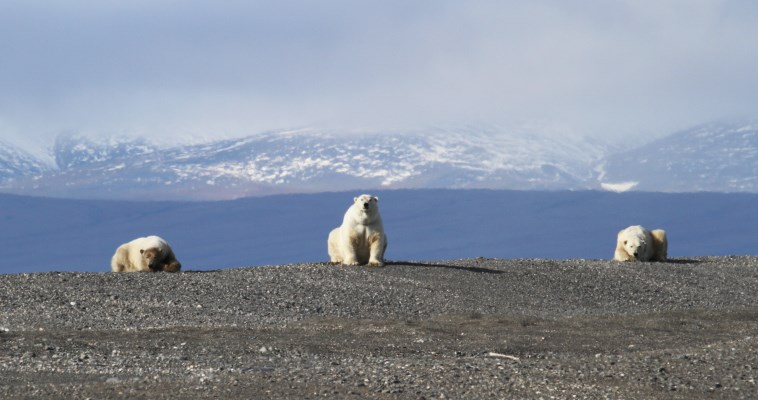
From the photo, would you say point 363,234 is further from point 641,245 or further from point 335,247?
point 641,245

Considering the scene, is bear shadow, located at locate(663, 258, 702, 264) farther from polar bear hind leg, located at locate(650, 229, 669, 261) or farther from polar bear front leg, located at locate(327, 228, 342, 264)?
polar bear front leg, located at locate(327, 228, 342, 264)

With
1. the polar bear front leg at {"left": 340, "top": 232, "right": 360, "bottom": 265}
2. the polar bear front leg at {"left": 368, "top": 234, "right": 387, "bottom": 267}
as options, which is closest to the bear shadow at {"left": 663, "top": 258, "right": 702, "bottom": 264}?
the polar bear front leg at {"left": 368, "top": 234, "right": 387, "bottom": 267}

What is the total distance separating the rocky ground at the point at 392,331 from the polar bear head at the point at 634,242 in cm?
106

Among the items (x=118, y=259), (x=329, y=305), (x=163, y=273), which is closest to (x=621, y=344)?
(x=329, y=305)

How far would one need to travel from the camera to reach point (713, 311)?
18969 millimetres

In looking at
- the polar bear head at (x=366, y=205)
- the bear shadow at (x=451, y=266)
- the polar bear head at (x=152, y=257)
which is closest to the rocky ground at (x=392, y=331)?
the bear shadow at (x=451, y=266)

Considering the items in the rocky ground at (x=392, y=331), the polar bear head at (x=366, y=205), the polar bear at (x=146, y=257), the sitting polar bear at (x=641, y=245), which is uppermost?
the polar bear head at (x=366, y=205)

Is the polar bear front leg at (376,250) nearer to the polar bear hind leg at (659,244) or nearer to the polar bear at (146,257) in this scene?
the polar bear at (146,257)

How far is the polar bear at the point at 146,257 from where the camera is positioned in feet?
70.6

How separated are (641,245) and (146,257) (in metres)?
9.97

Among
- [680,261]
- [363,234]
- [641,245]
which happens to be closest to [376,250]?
[363,234]

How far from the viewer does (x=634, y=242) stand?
25.2 metres

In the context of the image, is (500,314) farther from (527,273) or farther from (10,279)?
(10,279)

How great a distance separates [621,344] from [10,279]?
9456mm
